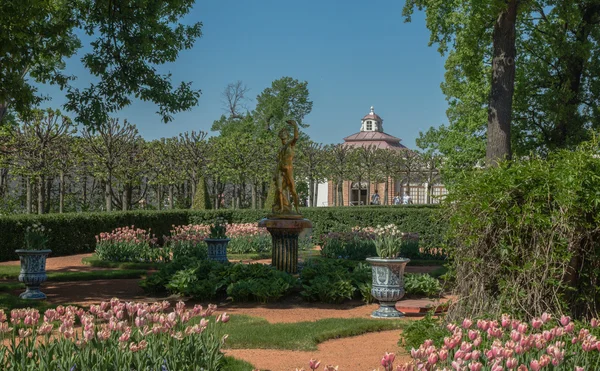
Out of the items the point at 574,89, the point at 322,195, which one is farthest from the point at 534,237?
the point at 322,195

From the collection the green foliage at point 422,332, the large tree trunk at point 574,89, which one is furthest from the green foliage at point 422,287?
the large tree trunk at point 574,89

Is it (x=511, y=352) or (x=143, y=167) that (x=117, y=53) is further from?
(x=143, y=167)

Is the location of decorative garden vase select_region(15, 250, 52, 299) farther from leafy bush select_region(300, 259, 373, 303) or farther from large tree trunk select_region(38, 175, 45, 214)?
large tree trunk select_region(38, 175, 45, 214)

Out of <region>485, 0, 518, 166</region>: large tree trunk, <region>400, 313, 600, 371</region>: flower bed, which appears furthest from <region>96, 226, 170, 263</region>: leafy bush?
<region>400, 313, 600, 371</region>: flower bed

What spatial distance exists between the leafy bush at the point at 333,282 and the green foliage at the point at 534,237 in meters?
4.36

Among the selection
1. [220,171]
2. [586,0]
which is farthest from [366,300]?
[220,171]

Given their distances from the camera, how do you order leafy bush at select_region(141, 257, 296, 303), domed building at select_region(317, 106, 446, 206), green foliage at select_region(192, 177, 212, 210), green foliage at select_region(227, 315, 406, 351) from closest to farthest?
1. green foliage at select_region(227, 315, 406, 351)
2. leafy bush at select_region(141, 257, 296, 303)
3. green foliage at select_region(192, 177, 212, 210)
4. domed building at select_region(317, 106, 446, 206)

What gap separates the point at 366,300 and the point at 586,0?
1267cm

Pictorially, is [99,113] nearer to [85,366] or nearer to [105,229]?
[105,229]

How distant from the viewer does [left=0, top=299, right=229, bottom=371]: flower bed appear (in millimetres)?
4086

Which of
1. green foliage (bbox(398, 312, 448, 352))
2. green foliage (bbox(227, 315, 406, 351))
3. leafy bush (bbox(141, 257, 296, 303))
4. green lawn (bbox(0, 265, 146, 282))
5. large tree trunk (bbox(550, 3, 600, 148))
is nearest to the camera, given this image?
green foliage (bbox(398, 312, 448, 352))

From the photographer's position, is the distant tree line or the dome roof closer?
the distant tree line

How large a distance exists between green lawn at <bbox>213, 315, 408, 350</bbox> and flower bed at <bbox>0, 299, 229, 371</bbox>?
2218 mm

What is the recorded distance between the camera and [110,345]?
4.39 m
